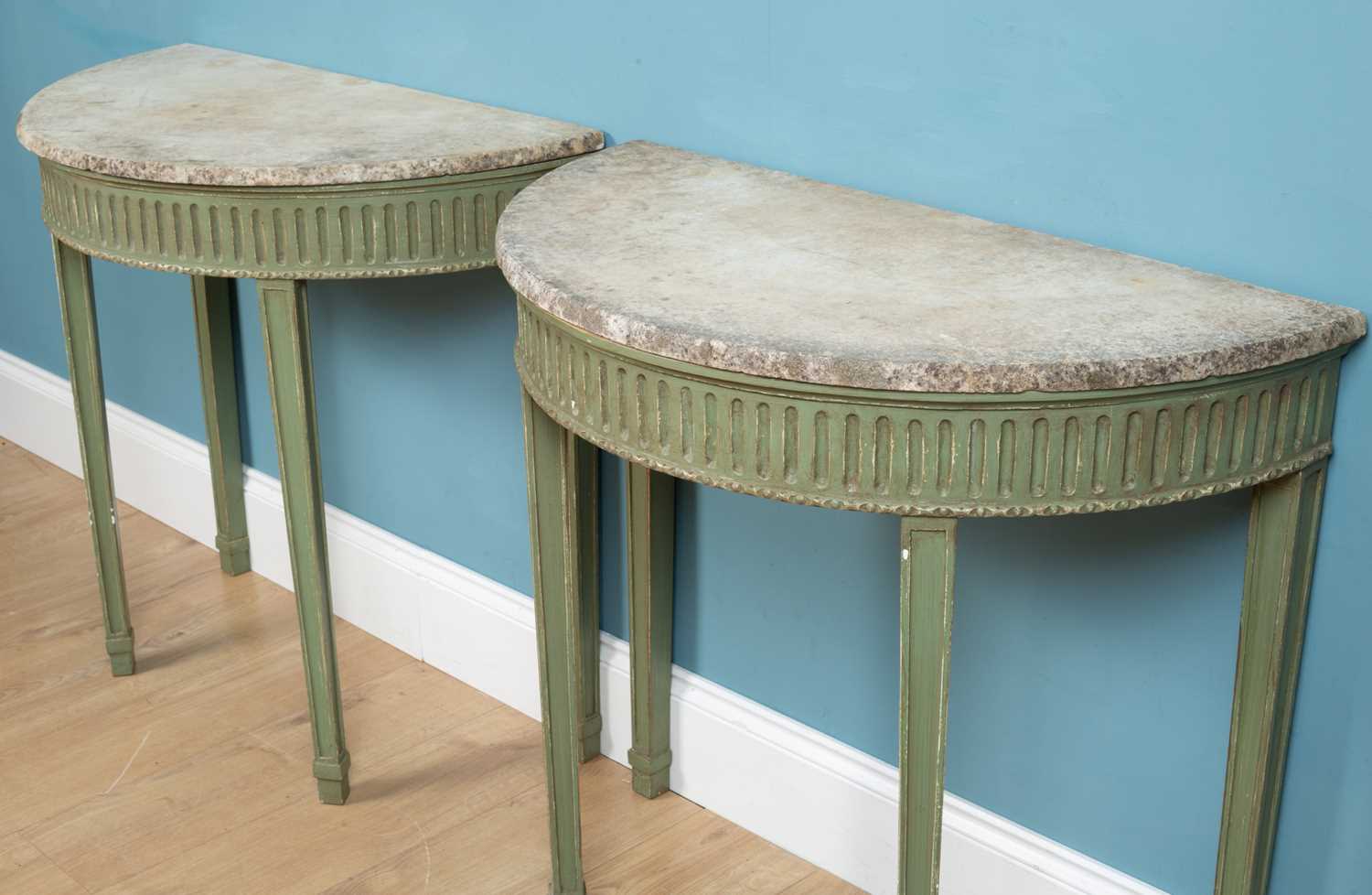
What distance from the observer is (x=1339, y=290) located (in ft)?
4.46

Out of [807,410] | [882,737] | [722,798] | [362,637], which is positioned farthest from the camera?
[362,637]

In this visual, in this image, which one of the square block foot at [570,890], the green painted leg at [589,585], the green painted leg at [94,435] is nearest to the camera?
the square block foot at [570,890]

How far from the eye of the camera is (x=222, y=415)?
2656 millimetres

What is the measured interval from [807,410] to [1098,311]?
26cm

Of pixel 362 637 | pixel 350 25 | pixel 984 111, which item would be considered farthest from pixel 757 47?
pixel 362 637

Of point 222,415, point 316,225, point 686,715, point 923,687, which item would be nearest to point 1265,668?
point 923,687

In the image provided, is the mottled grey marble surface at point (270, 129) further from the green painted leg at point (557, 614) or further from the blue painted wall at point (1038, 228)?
the green painted leg at point (557, 614)

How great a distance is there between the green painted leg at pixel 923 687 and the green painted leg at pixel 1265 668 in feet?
1.04

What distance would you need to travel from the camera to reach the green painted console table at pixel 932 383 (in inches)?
Result: 47.3

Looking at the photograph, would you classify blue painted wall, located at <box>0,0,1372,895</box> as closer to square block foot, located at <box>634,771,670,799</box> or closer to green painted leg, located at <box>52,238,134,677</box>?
square block foot, located at <box>634,771,670,799</box>

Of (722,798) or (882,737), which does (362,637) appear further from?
(882,737)

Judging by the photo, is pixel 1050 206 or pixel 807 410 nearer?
pixel 807 410

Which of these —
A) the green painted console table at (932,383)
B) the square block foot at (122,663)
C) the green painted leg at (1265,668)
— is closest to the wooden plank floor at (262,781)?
the square block foot at (122,663)

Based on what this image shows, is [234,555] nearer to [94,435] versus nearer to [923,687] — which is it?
[94,435]
